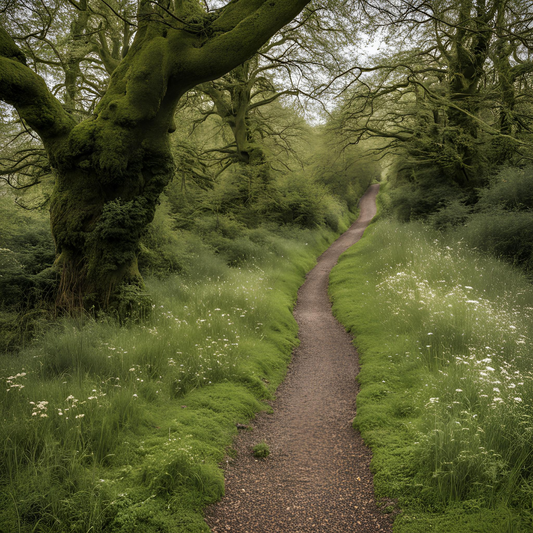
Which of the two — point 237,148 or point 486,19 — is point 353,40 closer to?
point 486,19

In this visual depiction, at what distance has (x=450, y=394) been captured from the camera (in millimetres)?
4910

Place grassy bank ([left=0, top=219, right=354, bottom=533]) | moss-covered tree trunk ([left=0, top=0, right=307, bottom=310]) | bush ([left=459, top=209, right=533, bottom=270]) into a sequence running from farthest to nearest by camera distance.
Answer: bush ([left=459, top=209, right=533, bottom=270]) → moss-covered tree trunk ([left=0, top=0, right=307, bottom=310]) → grassy bank ([left=0, top=219, right=354, bottom=533])

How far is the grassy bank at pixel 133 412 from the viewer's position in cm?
312

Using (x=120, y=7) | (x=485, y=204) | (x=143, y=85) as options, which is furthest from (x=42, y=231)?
(x=485, y=204)

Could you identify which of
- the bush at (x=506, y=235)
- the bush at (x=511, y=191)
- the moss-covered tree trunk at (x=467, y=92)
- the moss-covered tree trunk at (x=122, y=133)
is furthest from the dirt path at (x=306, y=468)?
the moss-covered tree trunk at (x=467, y=92)

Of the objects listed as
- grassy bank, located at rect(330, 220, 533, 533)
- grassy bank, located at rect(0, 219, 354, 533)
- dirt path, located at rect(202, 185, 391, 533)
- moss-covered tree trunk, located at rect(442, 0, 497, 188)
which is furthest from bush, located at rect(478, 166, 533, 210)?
grassy bank, located at rect(0, 219, 354, 533)

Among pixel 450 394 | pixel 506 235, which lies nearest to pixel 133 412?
pixel 450 394

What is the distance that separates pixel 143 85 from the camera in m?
7.33

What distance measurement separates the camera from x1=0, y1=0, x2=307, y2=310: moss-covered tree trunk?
7156 millimetres

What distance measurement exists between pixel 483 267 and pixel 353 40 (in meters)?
9.21

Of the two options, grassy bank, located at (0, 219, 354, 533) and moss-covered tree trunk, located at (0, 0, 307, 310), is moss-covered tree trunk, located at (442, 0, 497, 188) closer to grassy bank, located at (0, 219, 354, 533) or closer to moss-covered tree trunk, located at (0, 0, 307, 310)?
moss-covered tree trunk, located at (0, 0, 307, 310)

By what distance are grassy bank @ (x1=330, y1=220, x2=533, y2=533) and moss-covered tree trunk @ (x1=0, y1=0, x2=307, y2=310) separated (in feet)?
19.7

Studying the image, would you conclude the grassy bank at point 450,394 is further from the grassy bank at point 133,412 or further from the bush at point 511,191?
the bush at point 511,191

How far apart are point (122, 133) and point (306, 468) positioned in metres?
7.40
